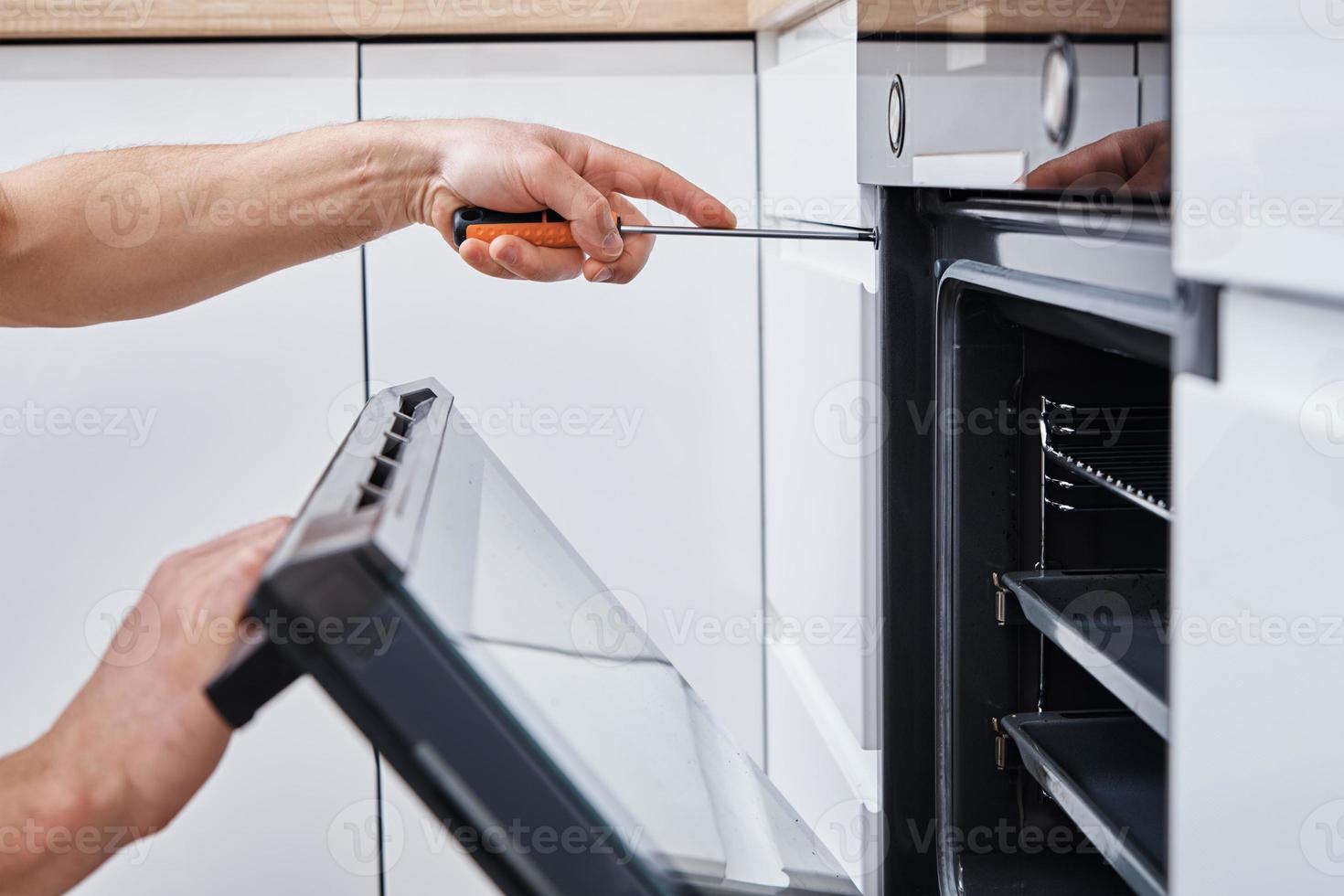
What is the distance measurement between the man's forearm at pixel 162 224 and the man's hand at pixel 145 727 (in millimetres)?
714

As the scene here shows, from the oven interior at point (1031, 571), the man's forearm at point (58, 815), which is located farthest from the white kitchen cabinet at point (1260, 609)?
the man's forearm at point (58, 815)

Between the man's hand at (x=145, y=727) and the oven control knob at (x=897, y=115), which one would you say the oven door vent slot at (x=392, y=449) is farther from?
the oven control knob at (x=897, y=115)

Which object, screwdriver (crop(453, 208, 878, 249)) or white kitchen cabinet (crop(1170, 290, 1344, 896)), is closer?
white kitchen cabinet (crop(1170, 290, 1344, 896))

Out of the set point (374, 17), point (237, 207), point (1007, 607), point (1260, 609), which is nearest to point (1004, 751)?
point (1007, 607)

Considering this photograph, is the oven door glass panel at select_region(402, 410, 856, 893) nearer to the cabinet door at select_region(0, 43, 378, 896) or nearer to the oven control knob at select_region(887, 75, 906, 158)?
the oven control knob at select_region(887, 75, 906, 158)

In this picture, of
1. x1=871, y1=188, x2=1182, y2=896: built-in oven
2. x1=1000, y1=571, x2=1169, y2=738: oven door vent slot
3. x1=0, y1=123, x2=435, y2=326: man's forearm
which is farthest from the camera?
x1=0, y1=123, x2=435, y2=326: man's forearm

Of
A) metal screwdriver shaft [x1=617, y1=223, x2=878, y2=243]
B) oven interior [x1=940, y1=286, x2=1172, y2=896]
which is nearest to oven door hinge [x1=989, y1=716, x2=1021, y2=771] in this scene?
oven interior [x1=940, y1=286, x2=1172, y2=896]

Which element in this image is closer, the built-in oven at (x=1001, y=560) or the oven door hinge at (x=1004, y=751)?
the built-in oven at (x=1001, y=560)

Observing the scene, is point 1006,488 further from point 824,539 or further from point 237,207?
point 237,207

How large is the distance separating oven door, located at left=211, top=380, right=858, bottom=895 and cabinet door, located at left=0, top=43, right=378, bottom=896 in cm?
78

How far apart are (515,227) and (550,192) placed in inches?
1.6

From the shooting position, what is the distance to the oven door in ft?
1.42

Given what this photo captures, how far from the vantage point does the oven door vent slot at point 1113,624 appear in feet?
2.00

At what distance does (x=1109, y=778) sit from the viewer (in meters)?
0.77
